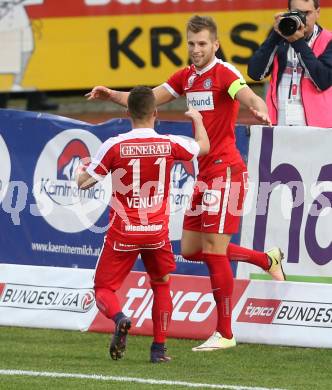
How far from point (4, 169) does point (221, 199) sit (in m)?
2.29

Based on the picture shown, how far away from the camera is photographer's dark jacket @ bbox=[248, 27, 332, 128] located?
30.2 feet

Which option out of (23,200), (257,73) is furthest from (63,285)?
(257,73)

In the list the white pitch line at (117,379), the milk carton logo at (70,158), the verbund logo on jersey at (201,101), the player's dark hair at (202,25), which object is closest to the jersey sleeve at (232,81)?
the verbund logo on jersey at (201,101)

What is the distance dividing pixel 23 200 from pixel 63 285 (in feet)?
2.81

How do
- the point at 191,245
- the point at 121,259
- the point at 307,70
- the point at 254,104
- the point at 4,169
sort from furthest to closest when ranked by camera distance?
the point at 4,169 < the point at 307,70 < the point at 191,245 < the point at 254,104 < the point at 121,259

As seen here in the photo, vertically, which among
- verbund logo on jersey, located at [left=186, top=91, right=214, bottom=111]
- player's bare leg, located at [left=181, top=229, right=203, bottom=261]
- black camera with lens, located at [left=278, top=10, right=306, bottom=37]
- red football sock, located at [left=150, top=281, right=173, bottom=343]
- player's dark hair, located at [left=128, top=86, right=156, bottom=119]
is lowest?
red football sock, located at [left=150, top=281, right=173, bottom=343]

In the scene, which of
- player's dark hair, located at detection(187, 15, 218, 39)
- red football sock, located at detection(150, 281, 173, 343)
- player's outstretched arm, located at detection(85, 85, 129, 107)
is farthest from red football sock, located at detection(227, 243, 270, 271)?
player's dark hair, located at detection(187, 15, 218, 39)

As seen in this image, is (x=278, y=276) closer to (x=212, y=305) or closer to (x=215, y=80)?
(x=212, y=305)

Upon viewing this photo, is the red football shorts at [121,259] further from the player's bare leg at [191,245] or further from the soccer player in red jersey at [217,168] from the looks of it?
the player's bare leg at [191,245]

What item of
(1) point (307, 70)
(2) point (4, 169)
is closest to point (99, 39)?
(2) point (4, 169)

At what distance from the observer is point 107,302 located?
795 cm

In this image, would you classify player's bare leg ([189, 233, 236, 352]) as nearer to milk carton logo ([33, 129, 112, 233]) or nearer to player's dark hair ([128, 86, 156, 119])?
player's dark hair ([128, 86, 156, 119])

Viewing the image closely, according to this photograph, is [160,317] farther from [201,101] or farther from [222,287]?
[201,101]

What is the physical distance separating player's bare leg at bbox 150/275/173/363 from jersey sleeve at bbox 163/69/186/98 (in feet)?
5.05
